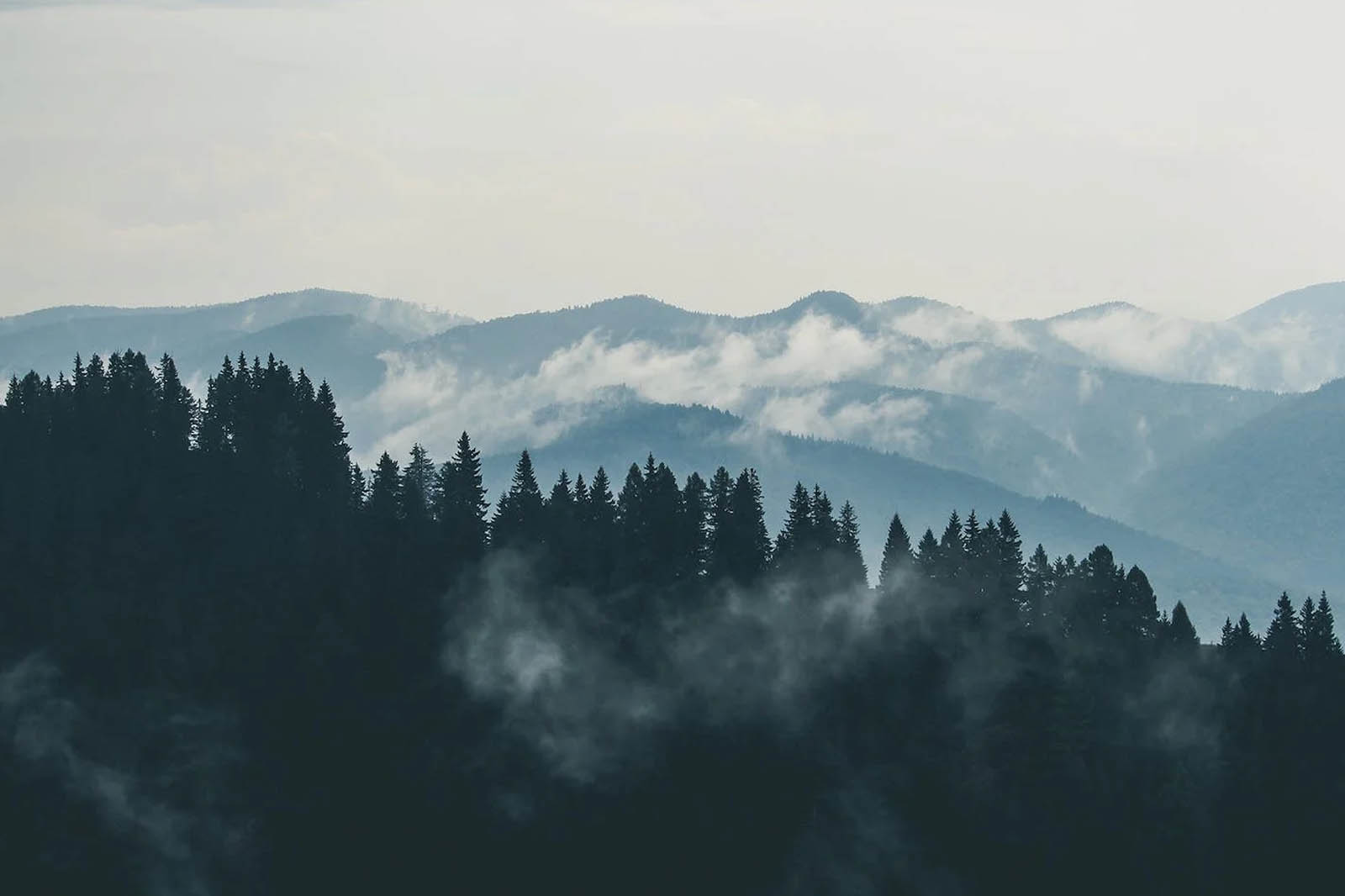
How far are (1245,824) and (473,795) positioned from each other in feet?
213

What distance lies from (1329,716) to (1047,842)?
28.4 metres

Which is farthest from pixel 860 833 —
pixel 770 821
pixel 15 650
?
pixel 15 650

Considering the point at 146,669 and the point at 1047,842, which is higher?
the point at 146,669

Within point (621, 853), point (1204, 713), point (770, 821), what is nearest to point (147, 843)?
point (621, 853)

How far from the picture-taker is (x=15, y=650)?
196 meters

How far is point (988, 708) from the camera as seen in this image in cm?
19962

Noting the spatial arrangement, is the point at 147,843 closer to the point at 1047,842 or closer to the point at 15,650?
the point at 15,650

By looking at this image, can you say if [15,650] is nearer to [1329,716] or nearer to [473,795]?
[473,795]

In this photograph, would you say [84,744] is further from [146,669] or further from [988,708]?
[988,708]

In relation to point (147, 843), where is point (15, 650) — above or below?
above

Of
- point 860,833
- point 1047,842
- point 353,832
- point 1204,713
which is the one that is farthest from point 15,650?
point 1204,713

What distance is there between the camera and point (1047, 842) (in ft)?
629

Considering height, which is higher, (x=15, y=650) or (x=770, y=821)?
(x=15, y=650)

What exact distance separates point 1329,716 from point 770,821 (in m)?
49.4
